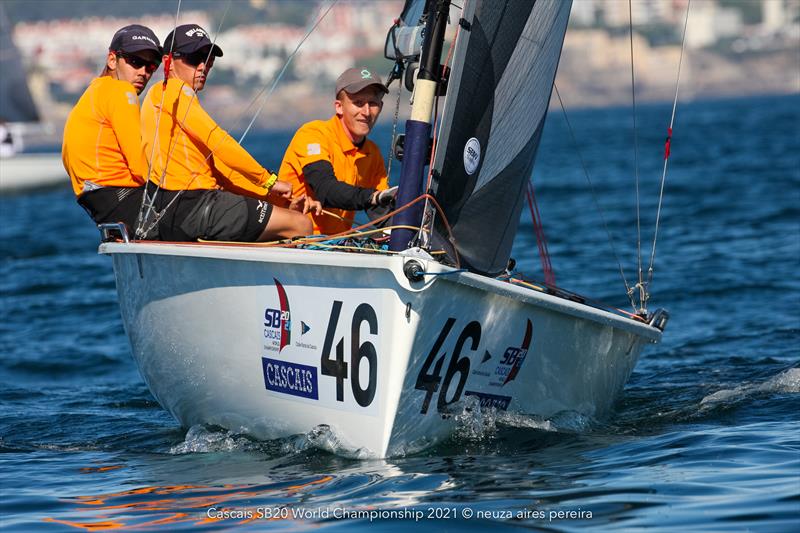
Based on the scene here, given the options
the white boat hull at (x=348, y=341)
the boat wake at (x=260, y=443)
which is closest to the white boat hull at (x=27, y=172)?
the boat wake at (x=260, y=443)

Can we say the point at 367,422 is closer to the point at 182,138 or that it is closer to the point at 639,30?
the point at 182,138

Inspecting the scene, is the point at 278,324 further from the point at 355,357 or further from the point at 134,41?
the point at 134,41

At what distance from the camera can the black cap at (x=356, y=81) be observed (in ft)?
17.1

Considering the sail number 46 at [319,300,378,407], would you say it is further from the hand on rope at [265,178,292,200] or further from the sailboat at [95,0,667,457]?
the hand on rope at [265,178,292,200]

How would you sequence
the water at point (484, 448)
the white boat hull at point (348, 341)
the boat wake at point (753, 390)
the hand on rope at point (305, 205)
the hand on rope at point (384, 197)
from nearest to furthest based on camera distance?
the water at point (484, 448), the white boat hull at point (348, 341), the hand on rope at point (384, 197), the hand on rope at point (305, 205), the boat wake at point (753, 390)

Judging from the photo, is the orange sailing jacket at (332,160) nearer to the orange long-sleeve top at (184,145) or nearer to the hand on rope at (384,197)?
the orange long-sleeve top at (184,145)

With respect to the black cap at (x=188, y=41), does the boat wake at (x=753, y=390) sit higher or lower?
lower

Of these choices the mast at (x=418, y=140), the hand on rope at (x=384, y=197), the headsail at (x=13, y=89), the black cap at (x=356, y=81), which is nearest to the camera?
the mast at (x=418, y=140)

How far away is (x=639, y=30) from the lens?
374 feet

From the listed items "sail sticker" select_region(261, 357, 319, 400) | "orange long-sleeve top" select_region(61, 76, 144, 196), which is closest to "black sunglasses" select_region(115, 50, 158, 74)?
"orange long-sleeve top" select_region(61, 76, 144, 196)

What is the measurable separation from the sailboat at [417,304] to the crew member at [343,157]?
26 cm

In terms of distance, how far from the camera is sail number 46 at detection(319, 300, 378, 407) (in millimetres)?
4312

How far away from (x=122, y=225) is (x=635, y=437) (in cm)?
224

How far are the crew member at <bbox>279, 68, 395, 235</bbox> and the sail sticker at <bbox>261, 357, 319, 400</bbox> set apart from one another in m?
0.76
